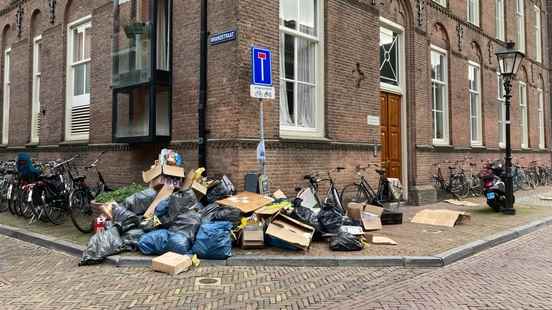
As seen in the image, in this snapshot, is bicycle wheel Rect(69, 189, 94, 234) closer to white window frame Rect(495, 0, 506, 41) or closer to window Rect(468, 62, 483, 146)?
window Rect(468, 62, 483, 146)

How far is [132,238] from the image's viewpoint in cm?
695

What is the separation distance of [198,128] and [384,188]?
16.8 ft

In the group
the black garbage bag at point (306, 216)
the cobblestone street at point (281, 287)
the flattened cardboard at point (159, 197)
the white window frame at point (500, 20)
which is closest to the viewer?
the cobblestone street at point (281, 287)

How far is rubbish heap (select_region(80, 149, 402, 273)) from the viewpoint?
6543 millimetres

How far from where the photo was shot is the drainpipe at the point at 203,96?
8.60 metres

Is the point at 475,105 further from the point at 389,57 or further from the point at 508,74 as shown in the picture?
the point at 389,57

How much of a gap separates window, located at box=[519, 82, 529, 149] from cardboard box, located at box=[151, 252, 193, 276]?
19922 mm

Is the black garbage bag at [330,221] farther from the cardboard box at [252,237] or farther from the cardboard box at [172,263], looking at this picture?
the cardboard box at [172,263]

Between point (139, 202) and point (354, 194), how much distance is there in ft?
16.2

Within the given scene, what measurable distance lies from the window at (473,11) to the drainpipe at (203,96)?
40.0 ft

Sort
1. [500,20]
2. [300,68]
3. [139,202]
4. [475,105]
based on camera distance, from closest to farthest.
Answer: [139,202], [300,68], [475,105], [500,20]

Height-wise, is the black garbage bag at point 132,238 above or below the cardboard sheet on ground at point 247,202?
below

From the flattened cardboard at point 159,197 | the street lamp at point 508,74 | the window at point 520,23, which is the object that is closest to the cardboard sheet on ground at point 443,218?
the street lamp at point 508,74

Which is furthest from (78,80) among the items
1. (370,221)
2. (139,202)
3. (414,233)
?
(414,233)
